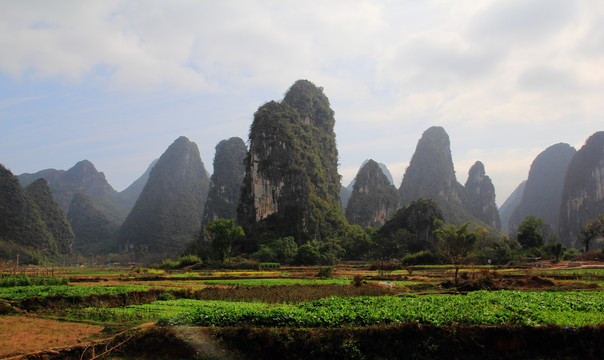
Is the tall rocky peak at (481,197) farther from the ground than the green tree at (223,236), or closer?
farther from the ground

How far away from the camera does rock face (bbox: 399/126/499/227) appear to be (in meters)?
108

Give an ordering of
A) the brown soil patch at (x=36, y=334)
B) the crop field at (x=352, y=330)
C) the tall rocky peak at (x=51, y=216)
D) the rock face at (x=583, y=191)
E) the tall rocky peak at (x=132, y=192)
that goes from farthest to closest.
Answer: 1. the tall rocky peak at (x=132, y=192)
2. the rock face at (x=583, y=191)
3. the tall rocky peak at (x=51, y=216)
4. the brown soil patch at (x=36, y=334)
5. the crop field at (x=352, y=330)

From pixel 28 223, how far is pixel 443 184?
93588 mm

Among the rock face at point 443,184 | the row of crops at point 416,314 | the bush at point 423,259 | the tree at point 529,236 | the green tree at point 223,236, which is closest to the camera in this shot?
the row of crops at point 416,314

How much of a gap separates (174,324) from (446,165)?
4335 inches

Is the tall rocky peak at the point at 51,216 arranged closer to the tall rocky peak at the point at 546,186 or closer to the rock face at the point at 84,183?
the rock face at the point at 84,183

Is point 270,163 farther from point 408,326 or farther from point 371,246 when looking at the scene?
point 408,326

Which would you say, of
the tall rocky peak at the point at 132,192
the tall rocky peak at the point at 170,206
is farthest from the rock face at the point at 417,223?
the tall rocky peak at the point at 132,192

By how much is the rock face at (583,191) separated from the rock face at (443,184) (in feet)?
67.2

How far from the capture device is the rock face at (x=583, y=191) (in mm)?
89688

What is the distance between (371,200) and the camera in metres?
93.5

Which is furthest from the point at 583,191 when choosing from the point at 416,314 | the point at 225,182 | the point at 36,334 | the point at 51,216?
the point at 51,216

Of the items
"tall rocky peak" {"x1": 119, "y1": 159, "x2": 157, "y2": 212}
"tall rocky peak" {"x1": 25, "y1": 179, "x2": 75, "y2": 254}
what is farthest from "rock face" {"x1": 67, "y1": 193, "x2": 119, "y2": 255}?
"tall rocky peak" {"x1": 119, "y1": 159, "x2": 157, "y2": 212}

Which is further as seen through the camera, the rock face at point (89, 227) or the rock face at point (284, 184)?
the rock face at point (89, 227)
